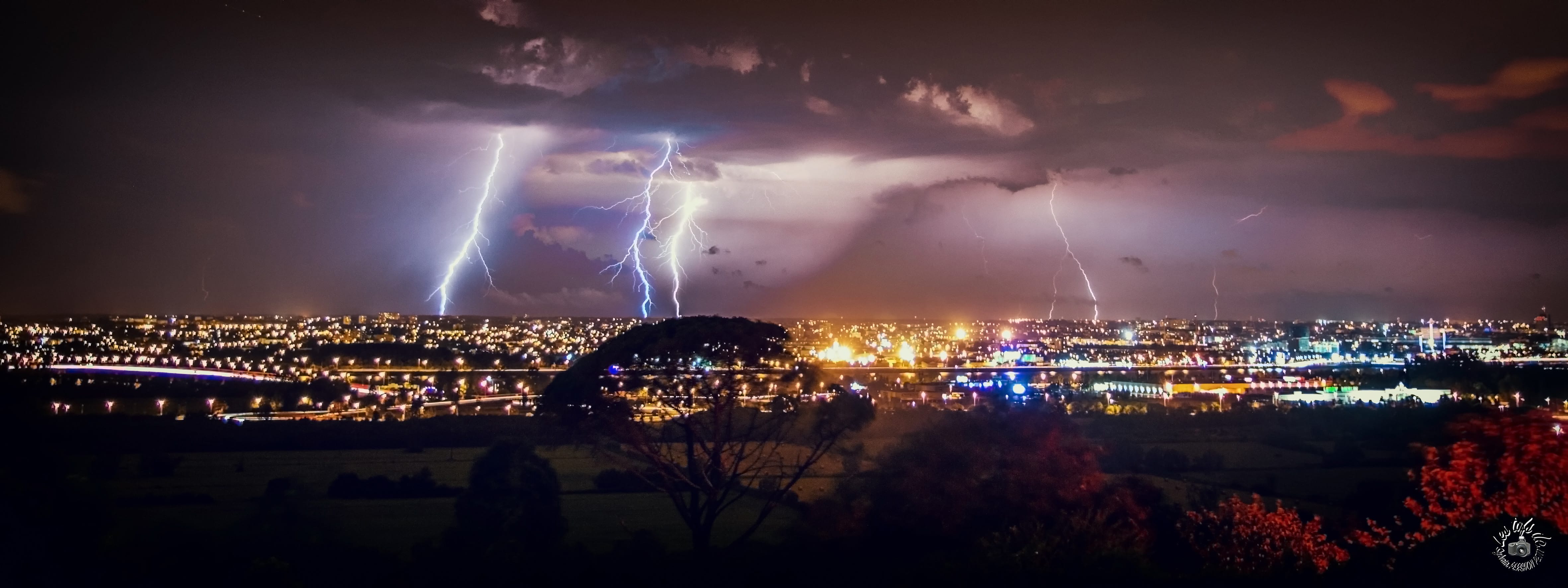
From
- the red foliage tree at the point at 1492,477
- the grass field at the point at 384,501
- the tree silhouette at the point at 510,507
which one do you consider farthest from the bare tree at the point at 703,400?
the red foliage tree at the point at 1492,477

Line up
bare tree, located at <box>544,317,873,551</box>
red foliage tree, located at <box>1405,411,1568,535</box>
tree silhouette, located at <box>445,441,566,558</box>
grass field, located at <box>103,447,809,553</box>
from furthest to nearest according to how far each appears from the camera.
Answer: grass field, located at <box>103,447,809,553</box> < bare tree, located at <box>544,317,873,551</box> < tree silhouette, located at <box>445,441,566,558</box> < red foliage tree, located at <box>1405,411,1568,535</box>

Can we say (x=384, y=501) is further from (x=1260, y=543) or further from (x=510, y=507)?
(x=1260, y=543)

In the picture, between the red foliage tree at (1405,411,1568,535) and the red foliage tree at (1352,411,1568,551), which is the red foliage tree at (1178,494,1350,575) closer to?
the red foliage tree at (1352,411,1568,551)

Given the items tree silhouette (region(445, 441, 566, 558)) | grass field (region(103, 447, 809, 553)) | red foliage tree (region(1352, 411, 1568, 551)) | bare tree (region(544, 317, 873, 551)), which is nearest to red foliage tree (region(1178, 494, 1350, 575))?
red foliage tree (region(1352, 411, 1568, 551))

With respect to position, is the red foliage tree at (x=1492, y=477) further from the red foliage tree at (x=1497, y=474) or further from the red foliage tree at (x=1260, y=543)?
the red foliage tree at (x=1260, y=543)

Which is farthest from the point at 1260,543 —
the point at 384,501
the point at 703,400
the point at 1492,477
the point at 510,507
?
the point at 384,501
